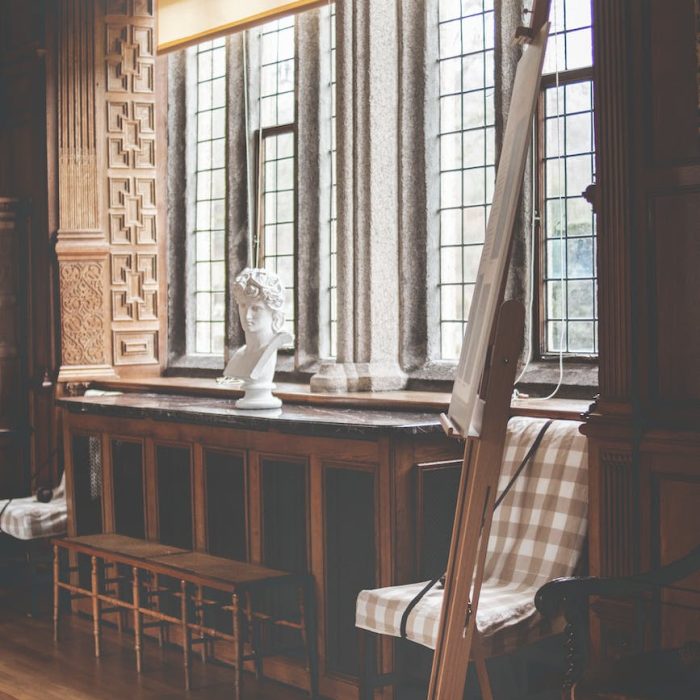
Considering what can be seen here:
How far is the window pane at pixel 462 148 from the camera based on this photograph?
18.9 ft

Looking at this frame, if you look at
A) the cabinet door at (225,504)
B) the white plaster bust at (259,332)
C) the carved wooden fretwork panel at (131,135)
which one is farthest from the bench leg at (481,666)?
the carved wooden fretwork panel at (131,135)

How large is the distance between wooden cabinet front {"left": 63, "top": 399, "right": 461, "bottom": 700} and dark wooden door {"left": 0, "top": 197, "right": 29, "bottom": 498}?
5.25ft

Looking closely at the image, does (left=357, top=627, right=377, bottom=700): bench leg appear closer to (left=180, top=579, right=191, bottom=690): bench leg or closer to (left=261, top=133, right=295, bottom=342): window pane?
(left=180, top=579, right=191, bottom=690): bench leg

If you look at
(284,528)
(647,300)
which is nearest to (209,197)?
(284,528)

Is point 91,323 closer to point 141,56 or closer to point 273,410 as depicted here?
point 141,56

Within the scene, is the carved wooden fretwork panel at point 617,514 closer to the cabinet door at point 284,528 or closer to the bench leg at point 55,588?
the cabinet door at point 284,528

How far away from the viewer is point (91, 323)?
730 centimetres

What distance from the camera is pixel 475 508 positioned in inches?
105

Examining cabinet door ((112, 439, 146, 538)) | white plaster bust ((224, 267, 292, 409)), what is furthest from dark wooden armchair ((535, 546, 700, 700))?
cabinet door ((112, 439, 146, 538))

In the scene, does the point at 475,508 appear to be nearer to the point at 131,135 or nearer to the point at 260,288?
the point at 260,288

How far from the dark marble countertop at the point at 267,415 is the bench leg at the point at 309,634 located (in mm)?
650

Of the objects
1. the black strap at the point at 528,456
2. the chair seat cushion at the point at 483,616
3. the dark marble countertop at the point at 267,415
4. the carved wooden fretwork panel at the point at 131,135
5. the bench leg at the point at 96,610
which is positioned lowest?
the bench leg at the point at 96,610

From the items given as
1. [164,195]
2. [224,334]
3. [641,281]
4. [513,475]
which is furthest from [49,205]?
[641,281]

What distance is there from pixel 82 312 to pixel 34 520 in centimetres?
142
